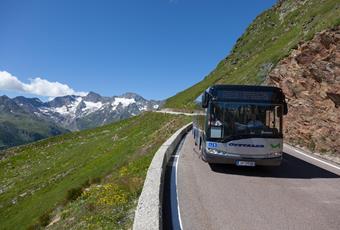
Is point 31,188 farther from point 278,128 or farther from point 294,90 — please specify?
point 278,128

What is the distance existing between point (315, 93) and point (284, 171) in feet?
28.0

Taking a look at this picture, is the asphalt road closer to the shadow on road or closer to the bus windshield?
the shadow on road

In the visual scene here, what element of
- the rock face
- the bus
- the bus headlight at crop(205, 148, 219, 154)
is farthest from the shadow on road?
the rock face

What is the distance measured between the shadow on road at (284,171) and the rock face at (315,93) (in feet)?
12.7

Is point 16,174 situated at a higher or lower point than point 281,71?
lower

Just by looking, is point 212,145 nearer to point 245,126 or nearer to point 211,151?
point 211,151

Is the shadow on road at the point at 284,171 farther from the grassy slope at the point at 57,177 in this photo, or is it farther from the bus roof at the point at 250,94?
the grassy slope at the point at 57,177


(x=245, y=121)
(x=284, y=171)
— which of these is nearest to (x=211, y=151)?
(x=245, y=121)

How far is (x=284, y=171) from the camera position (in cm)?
1330

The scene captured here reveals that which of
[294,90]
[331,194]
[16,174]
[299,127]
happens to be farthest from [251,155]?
[16,174]

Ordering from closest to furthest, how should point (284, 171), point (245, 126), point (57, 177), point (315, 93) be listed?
1. point (245, 126)
2. point (284, 171)
3. point (315, 93)
4. point (57, 177)

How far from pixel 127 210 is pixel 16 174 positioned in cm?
4832

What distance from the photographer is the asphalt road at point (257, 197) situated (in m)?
7.42

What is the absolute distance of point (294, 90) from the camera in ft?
73.1
